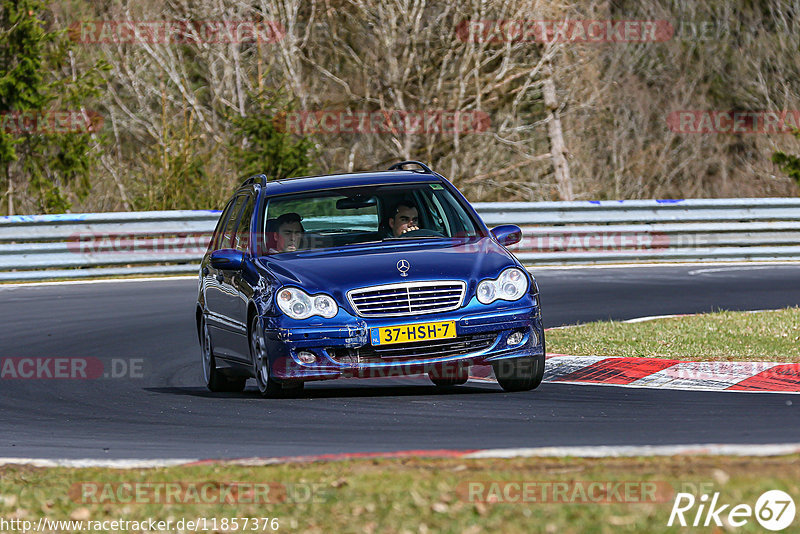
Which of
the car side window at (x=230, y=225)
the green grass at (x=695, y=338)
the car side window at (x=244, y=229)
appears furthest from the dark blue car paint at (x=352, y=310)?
the green grass at (x=695, y=338)

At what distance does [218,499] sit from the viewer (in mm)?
5848

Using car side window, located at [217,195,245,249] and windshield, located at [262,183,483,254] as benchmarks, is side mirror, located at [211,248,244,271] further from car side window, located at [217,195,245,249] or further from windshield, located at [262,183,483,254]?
car side window, located at [217,195,245,249]

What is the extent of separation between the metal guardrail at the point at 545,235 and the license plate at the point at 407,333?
11.3m

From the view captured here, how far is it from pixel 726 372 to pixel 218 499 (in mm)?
5273

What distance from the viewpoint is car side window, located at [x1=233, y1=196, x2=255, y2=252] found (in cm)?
1055

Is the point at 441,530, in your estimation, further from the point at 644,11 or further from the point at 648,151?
the point at 644,11

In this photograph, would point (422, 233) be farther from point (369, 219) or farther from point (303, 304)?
point (303, 304)

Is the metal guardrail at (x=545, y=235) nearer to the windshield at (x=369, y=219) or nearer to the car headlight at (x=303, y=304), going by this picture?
the windshield at (x=369, y=219)

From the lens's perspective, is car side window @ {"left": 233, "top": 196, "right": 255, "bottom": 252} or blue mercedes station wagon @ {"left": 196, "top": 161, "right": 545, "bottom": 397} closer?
blue mercedes station wagon @ {"left": 196, "top": 161, "right": 545, "bottom": 397}

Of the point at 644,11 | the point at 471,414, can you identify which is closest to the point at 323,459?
the point at 471,414

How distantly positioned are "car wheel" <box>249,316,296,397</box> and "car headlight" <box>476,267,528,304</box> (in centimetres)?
147

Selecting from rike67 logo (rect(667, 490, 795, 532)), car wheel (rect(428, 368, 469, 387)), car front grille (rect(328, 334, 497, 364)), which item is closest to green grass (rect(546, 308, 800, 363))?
car wheel (rect(428, 368, 469, 387))

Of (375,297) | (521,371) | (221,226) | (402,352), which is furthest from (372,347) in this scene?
(221,226)

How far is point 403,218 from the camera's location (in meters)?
10.4
